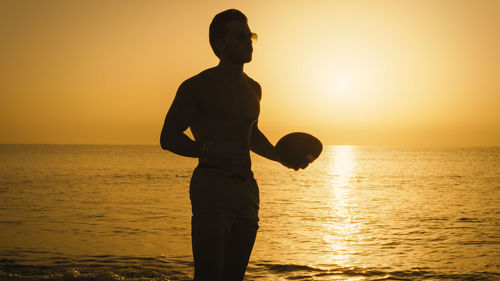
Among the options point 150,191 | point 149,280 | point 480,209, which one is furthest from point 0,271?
point 150,191

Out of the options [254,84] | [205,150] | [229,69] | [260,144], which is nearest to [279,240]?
[260,144]

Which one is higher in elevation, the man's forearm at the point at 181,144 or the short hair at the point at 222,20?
the short hair at the point at 222,20

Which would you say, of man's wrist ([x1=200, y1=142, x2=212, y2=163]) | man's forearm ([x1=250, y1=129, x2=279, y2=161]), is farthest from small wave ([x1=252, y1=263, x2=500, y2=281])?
man's wrist ([x1=200, y1=142, x2=212, y2=163])

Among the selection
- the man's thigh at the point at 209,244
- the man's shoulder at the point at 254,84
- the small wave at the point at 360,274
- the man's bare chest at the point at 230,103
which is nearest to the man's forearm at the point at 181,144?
the man's bare chest at the point at 230,103

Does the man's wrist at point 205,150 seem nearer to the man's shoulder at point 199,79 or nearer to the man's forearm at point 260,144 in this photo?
the man's shoulder at point 199,79

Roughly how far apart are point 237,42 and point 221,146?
776 millimetres

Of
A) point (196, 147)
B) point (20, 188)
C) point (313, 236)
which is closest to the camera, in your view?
point (196, 147)

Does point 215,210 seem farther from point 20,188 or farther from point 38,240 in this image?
point 20,188

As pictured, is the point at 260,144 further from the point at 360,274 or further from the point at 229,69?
the point at 360,274

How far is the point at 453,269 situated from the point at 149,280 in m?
9.25

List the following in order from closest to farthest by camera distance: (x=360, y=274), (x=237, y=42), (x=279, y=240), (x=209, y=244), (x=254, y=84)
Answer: (x=209, y=244)
(x=237, y=42)
(x=254, y=84)
(x=360, y=274)
(x=279, y=240)

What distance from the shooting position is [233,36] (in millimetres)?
3662

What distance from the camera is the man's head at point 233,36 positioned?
3.66m

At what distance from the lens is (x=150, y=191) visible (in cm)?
4816
